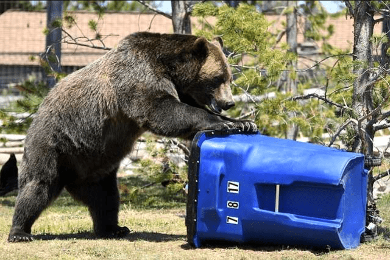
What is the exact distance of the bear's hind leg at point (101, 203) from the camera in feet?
23.7

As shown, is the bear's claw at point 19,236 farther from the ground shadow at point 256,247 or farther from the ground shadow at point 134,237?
the ground shadow at point 256,247

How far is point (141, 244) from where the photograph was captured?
6.53 m

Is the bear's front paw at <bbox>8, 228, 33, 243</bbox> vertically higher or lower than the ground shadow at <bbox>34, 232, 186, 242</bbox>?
higher

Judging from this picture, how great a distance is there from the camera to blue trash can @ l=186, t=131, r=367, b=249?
18.5 feet

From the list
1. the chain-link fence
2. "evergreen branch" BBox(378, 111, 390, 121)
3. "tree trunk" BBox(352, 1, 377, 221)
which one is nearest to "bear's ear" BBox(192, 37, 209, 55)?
"tree trunk" BBox(352, 1, 377, 221)

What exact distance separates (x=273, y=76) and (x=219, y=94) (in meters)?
1.75

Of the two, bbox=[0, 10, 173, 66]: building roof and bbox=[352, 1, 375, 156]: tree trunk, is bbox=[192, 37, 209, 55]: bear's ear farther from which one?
bbox=[0, 10, 173, 66]: building roof

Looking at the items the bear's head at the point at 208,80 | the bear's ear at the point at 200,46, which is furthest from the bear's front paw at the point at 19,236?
the bear's ear at the point at 200,46

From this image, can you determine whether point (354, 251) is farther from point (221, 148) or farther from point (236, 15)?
point (236, 15)

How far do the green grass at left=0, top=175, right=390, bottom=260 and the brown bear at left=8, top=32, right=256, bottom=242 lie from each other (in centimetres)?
42

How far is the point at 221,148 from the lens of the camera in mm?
5953

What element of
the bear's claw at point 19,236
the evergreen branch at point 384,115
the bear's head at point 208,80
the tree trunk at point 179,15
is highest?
the tree trunk at point 179,15

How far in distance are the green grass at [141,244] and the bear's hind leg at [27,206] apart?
16 cm

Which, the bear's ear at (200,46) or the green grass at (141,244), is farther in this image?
the bear's ear at (200,46)
